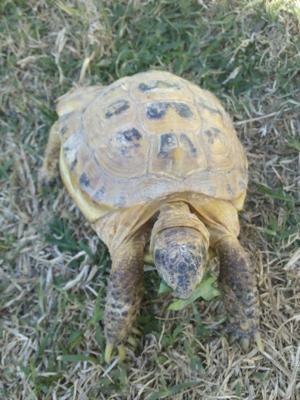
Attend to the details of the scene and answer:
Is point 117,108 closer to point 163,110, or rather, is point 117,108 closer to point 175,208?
point 163,110

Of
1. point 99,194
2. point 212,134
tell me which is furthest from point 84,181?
point 212,134

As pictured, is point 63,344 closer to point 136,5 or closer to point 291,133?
point 291,133

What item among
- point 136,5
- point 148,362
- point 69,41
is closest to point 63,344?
point 148,362

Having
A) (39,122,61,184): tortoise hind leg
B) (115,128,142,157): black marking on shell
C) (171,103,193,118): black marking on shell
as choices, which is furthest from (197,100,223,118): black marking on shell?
(39,122,61,184): tortoise hind leg

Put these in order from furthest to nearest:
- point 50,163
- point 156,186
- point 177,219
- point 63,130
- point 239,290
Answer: point 50,163, point 63,130, point 239,290, point 156,186, point 177,219

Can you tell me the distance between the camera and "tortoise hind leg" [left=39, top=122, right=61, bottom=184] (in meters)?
3.45

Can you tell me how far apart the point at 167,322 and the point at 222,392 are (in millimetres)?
404

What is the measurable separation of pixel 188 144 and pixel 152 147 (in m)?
0.16

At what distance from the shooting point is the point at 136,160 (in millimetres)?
2826

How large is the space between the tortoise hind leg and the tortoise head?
0.98m

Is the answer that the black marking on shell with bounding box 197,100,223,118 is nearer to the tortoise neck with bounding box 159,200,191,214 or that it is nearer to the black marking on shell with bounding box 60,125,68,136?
the tortoise neck with bounding box 159,200,191,214

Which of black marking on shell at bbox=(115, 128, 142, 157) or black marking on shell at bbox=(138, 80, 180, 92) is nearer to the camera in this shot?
black marking on shell at bbox=(115, 128, 142, 157)

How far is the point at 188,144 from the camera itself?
2.82m

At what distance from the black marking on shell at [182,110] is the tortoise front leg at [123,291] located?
59 centimetres
